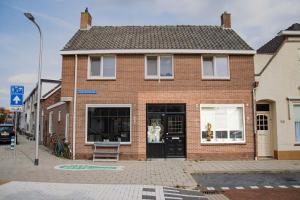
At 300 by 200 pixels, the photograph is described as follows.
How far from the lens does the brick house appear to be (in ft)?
53.6

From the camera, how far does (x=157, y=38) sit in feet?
59.6

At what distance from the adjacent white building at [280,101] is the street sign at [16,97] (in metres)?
12.4

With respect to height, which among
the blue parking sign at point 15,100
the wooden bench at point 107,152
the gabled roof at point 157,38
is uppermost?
the gabled roof at point 157,38

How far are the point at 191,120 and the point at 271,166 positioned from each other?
14.8 feet

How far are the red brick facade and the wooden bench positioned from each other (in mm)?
350

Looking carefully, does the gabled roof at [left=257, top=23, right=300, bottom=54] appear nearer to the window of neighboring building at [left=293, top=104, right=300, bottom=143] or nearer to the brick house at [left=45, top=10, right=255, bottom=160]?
the brick house at [left=45, top=10, right=255, bottom=160]

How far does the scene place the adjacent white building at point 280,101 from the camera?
1655cm

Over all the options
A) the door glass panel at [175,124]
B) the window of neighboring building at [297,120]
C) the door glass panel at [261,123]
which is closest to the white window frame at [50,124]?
the door glass panel at [175,124]

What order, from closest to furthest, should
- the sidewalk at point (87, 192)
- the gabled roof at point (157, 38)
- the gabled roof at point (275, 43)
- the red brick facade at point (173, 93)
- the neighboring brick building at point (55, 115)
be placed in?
the sidewalk at point (87, 192)
the red brick facade at point (173, 93)
the gabled roof at point (157, 38)
the gabled roof at point (275, 43)
the neighboring brick building at point (55, 115)

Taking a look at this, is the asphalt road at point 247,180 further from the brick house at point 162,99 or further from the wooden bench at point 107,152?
the wooden bench at point 107,152

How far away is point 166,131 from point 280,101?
6481mm

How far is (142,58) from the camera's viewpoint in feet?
55.3

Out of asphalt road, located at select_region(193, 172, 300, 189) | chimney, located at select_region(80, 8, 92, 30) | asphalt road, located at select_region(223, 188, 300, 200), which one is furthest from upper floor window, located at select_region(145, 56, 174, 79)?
asphalt road, located at select_region(223, 188, 300, 200)

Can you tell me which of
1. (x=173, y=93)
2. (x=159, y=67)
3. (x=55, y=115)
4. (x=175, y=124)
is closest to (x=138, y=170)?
(x=175, y=124)
